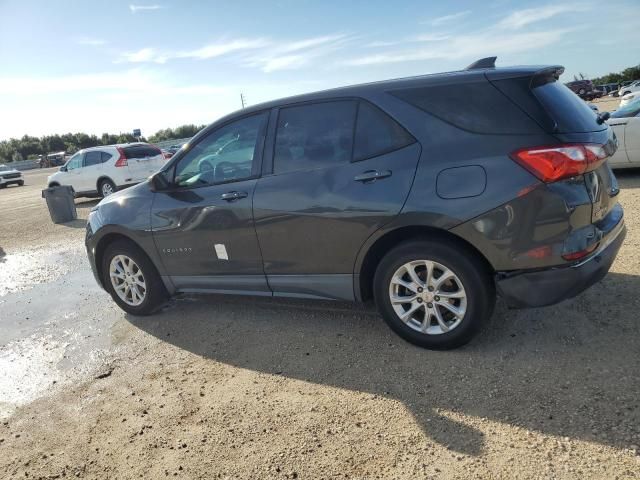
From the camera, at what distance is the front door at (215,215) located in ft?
13.1

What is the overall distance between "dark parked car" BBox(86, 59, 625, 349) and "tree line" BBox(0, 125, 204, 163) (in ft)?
250

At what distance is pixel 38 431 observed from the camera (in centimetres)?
327

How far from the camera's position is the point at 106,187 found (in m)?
14.9

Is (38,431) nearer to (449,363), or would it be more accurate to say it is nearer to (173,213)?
(173,213)

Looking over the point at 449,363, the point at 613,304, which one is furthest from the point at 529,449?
the point at 613,304

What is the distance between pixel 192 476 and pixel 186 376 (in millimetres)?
1146

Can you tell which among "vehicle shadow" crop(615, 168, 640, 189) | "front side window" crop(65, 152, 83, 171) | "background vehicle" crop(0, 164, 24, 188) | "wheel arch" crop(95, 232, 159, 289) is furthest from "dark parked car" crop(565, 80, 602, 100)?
"wheel arch" crop(95, 232, 159, 289)

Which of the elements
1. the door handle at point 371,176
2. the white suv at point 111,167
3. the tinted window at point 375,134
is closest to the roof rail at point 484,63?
the tinted window at point 375,134

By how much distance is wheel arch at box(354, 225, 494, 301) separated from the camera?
3.20 metres

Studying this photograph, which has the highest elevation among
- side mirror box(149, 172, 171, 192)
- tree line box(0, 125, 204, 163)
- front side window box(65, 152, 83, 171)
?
tree line box(0, 125, 204, 163)

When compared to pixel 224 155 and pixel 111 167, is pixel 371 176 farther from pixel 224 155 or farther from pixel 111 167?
pixel 111 167

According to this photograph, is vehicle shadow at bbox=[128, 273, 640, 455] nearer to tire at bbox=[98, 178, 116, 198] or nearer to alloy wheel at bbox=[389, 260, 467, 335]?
alloy wheel at bbox=[389, 260, 467, 335]

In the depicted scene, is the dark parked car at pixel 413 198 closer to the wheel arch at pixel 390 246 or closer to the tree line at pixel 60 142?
the wheel arch at pixel 390 246

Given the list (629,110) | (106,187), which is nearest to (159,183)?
(629,110)
